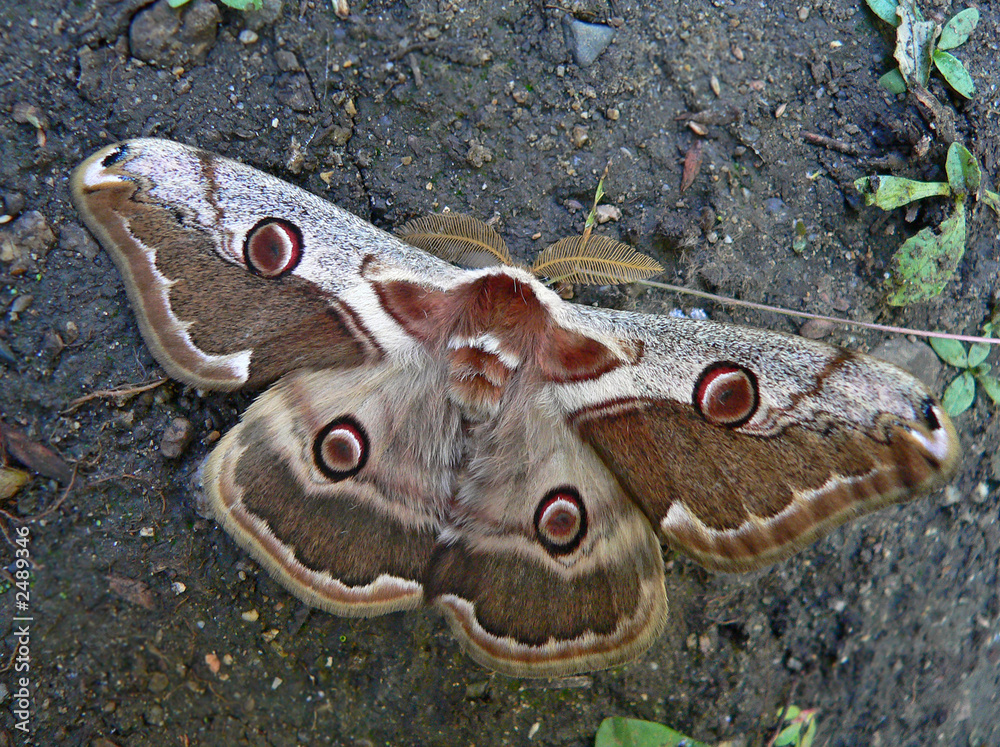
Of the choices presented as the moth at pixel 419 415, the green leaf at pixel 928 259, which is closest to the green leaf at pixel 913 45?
the green leaf at pixel 928 259

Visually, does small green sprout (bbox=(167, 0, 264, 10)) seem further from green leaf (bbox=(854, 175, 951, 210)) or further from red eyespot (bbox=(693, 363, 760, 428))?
green leaf (bbox=(854, 175, 951, 210))

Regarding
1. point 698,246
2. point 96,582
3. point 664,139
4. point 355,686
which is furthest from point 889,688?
point 96,582

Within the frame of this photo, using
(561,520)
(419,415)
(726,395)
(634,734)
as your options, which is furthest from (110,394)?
(634,734)

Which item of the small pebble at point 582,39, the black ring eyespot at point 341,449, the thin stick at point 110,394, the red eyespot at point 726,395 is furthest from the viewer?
the small pebble at point 582,39

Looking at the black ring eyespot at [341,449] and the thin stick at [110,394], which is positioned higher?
the black ring eyespot at [341,449]

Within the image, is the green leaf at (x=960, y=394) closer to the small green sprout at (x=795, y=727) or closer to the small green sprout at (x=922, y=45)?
the small green sprout at (x=922, y=45)

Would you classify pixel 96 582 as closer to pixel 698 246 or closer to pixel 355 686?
pixel 355 686
